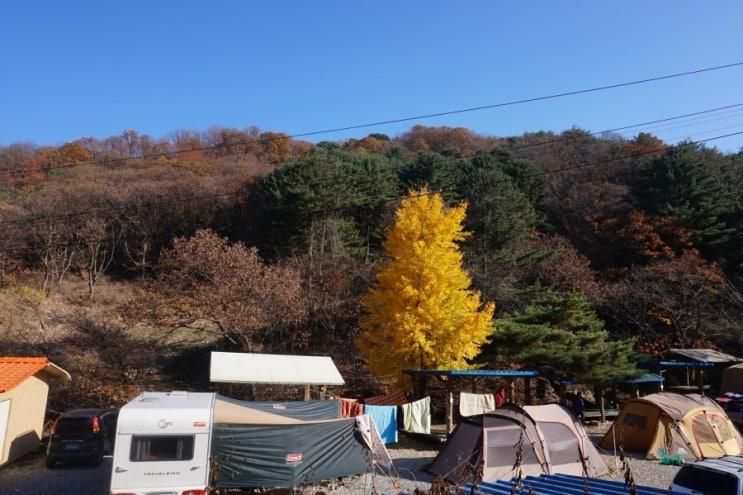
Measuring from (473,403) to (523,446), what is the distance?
5106mm

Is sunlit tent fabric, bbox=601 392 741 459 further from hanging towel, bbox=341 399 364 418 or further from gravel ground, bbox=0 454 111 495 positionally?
gravel ground, bbox=0 454 111 495

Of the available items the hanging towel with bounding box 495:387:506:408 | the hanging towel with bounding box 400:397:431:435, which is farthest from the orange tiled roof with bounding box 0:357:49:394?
the hanging towel with bounding box 495:387:506:408

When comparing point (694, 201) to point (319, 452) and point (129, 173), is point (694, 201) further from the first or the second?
point (129, 173)

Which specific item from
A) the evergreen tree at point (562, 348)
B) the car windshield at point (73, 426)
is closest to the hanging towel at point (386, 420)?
the evergreen tree at point (562, 348)

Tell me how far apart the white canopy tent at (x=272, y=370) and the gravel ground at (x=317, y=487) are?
3457mm

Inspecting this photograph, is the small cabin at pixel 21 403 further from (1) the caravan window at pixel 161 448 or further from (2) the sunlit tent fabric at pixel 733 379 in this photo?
(2) the sunlit tent fabric at pixel 733 379

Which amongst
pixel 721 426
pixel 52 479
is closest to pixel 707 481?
pixel 721 426

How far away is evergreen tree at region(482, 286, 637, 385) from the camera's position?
19.5 m

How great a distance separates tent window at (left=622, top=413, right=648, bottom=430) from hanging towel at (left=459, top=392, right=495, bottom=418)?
4145 mm

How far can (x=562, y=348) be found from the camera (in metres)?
19.8

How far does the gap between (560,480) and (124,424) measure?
25.9 feet

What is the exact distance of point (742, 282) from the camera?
28609 mm

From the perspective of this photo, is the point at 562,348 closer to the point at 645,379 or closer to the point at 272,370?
the point at 645,379

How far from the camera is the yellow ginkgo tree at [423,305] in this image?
2012 centimetres
